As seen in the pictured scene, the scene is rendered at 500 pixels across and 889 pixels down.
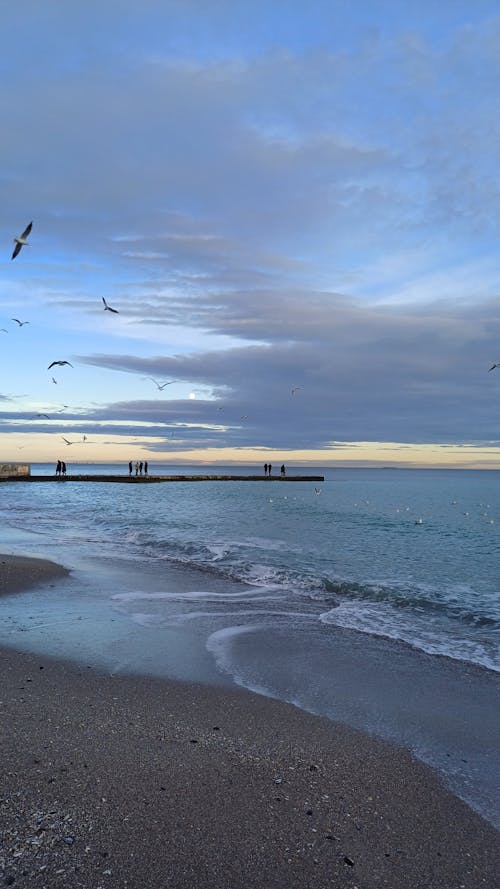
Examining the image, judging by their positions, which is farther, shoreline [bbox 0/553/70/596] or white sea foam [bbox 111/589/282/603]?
shoreline [bbox 0/553/70/596]

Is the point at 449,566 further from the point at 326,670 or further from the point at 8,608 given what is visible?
the point at 8,608

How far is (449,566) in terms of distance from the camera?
21.5 metres

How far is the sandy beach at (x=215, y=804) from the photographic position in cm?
410

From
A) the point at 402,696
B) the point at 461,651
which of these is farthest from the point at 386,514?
the point at 402,696

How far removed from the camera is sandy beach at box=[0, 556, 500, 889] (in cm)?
410

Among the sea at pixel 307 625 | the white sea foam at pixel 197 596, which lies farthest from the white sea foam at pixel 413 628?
the white sea foam at pixel 197 596

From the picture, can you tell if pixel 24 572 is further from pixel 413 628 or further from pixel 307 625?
pixel 413 628

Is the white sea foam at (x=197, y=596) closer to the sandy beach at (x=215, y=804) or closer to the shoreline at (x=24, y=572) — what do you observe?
the shoreline at (x=24, y=572)

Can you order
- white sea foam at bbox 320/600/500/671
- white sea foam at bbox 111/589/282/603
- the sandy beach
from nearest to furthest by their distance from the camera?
the sandy beach → white sea foam at bbox 320/600/500/671 → white sea foam at bbox 111/589/282/603

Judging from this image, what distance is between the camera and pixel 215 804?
16.1 ft

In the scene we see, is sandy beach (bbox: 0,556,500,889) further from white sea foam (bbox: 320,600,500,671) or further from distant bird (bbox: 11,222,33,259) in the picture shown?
distant bird (bbox: 11,222,33,259)

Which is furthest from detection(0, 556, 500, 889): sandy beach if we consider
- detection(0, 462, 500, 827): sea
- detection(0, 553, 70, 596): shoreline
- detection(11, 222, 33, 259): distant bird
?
detection(11, 222, 33, 259): distant bird

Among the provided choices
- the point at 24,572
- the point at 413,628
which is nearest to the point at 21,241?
the point at 24,572

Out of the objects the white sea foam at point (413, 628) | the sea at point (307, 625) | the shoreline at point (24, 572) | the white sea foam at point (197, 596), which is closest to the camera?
the sea at point (307, 625)
